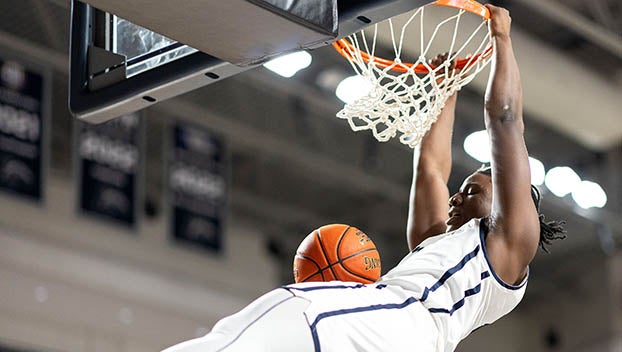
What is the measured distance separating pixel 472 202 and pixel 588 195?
6.83m

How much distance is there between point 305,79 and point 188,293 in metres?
2.93

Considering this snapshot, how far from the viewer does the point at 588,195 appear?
35.4 ft

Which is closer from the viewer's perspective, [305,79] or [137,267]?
[305,79]

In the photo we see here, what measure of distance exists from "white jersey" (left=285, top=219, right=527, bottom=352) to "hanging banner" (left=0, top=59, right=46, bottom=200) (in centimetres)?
502

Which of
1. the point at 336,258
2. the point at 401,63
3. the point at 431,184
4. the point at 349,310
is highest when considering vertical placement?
the point at 401,63

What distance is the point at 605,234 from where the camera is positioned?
11.9 m

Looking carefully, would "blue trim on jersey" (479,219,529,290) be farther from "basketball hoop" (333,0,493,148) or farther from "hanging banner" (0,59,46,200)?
"hanging banner" (0,59,46,200)

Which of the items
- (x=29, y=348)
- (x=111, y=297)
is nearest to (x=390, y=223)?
(x=111, y=297)

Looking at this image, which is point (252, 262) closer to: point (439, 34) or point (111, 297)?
point (111, 297)

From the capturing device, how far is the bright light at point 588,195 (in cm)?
1076

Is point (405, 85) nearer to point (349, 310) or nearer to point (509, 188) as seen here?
point (509, 188)

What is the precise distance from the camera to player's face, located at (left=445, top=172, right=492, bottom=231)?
427 centimetres

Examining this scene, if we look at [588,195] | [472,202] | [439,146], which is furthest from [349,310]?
[588,195]

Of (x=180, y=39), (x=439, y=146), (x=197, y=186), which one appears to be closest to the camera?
(x=180, y=39)
